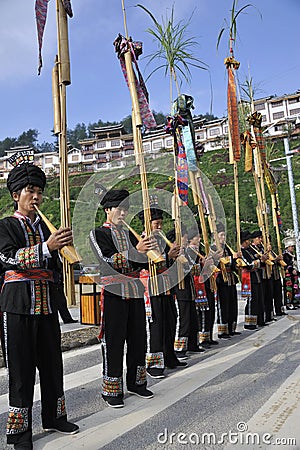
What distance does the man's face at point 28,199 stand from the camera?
2891 mm

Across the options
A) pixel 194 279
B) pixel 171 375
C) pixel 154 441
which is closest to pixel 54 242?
pixel 154 441

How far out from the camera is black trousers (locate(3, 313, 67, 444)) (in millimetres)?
2691

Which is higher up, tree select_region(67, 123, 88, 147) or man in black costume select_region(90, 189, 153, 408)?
tree select_region(67, 123, 88, 147)

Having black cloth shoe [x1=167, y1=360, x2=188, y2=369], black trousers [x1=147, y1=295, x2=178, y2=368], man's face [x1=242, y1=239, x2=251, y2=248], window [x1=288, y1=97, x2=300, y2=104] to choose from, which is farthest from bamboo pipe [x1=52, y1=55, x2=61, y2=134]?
window [x1=288, y1=97, x2=300, y2=104]

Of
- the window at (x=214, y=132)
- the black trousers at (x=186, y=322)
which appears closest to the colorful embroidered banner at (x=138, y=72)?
the black trousers at (x=186, y=322)

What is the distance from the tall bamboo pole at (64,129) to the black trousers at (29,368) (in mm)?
377

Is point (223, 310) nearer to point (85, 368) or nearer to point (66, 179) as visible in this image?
point (85, 368)

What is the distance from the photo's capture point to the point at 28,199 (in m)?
2.89

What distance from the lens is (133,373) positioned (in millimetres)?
3639

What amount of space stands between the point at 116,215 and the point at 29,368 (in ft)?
4.46

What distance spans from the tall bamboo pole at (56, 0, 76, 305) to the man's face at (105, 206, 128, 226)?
1.71 ft

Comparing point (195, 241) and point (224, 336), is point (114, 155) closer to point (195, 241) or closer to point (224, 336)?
point (224, 336)

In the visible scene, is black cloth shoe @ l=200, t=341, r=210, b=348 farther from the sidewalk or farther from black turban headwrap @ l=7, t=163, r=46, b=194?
black turban headwrap @ l=7, t=163, r=46, b=194

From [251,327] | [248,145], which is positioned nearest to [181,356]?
[251,327]
